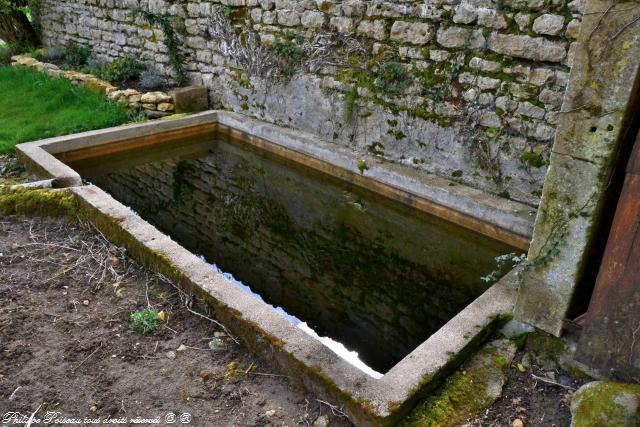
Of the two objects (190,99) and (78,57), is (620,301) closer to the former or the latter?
(190,99)

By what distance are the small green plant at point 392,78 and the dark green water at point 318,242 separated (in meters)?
1.06

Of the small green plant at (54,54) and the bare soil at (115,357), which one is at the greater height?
the small green plant at (54,54)

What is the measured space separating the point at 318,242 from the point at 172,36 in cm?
454

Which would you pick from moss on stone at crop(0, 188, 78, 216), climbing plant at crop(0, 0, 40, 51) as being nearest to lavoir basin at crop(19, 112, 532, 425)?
moss on stone at crop(0, 188, 78, 216)

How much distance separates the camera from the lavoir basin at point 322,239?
2479 millimetres

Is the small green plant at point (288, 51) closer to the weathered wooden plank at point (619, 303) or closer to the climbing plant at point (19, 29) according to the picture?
the weathered wooden plank at point (619, 303)

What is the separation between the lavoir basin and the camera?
248 cm

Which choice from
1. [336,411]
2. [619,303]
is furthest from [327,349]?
[619,303]

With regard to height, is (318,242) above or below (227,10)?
below

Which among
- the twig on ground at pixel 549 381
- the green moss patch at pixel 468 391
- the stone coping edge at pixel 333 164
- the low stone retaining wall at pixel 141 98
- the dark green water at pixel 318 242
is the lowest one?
the dark green water at pixel 318 242

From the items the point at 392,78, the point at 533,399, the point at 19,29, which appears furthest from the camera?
the point at 19,29

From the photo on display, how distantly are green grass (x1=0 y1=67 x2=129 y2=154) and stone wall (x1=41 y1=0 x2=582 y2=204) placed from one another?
1589mm

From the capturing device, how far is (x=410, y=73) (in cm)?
471

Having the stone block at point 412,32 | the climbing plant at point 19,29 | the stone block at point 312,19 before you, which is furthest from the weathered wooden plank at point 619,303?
the climbing plant at point 19,29
